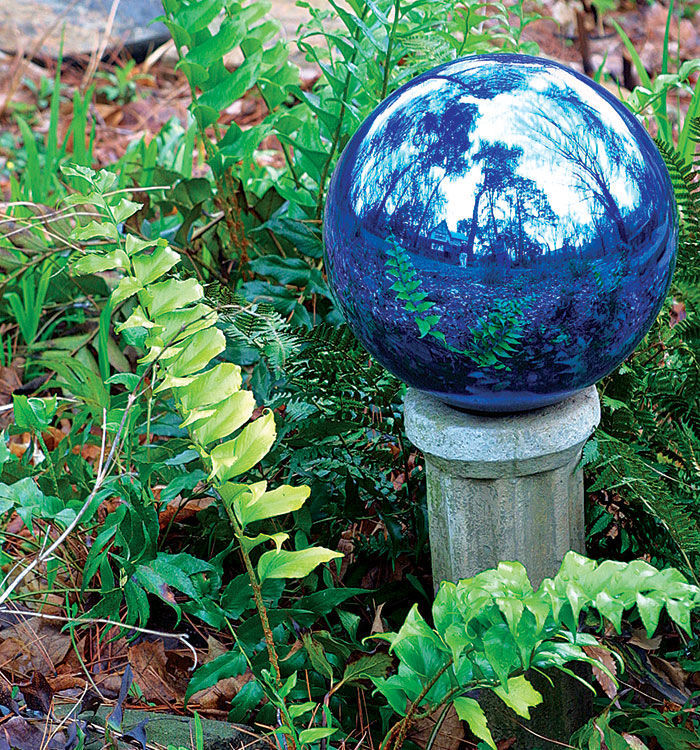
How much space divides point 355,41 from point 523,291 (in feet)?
3.30

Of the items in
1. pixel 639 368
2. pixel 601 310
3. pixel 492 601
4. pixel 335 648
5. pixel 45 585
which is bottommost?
pixel 45 585

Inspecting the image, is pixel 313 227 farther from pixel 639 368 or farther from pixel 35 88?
pixel 35 88

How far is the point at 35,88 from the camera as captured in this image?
489 centimetres

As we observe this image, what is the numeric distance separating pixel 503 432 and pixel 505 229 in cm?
36

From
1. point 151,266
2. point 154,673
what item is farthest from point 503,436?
point 154,673

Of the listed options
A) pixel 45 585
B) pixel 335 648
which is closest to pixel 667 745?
pixel 335 648

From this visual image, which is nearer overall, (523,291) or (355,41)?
(523,291)

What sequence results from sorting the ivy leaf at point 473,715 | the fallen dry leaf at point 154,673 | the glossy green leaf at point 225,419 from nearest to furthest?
the ivy leaf at point 473,715 < the glossy green leaf at point 225,419 < the fallen dry leaf at point 154,673

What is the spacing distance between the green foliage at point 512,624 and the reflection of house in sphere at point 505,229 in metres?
0.36

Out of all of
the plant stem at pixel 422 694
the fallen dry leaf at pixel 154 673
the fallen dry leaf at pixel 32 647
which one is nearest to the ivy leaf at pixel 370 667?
the plant stem at pixel 422 694

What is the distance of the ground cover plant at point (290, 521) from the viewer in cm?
123

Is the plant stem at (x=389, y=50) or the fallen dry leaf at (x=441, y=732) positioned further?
the plant stem at (x=389, y=50)

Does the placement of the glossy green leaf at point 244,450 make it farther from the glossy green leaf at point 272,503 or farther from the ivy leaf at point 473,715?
the ivy leaf at point 473,715

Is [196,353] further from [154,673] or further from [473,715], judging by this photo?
[154,673]
